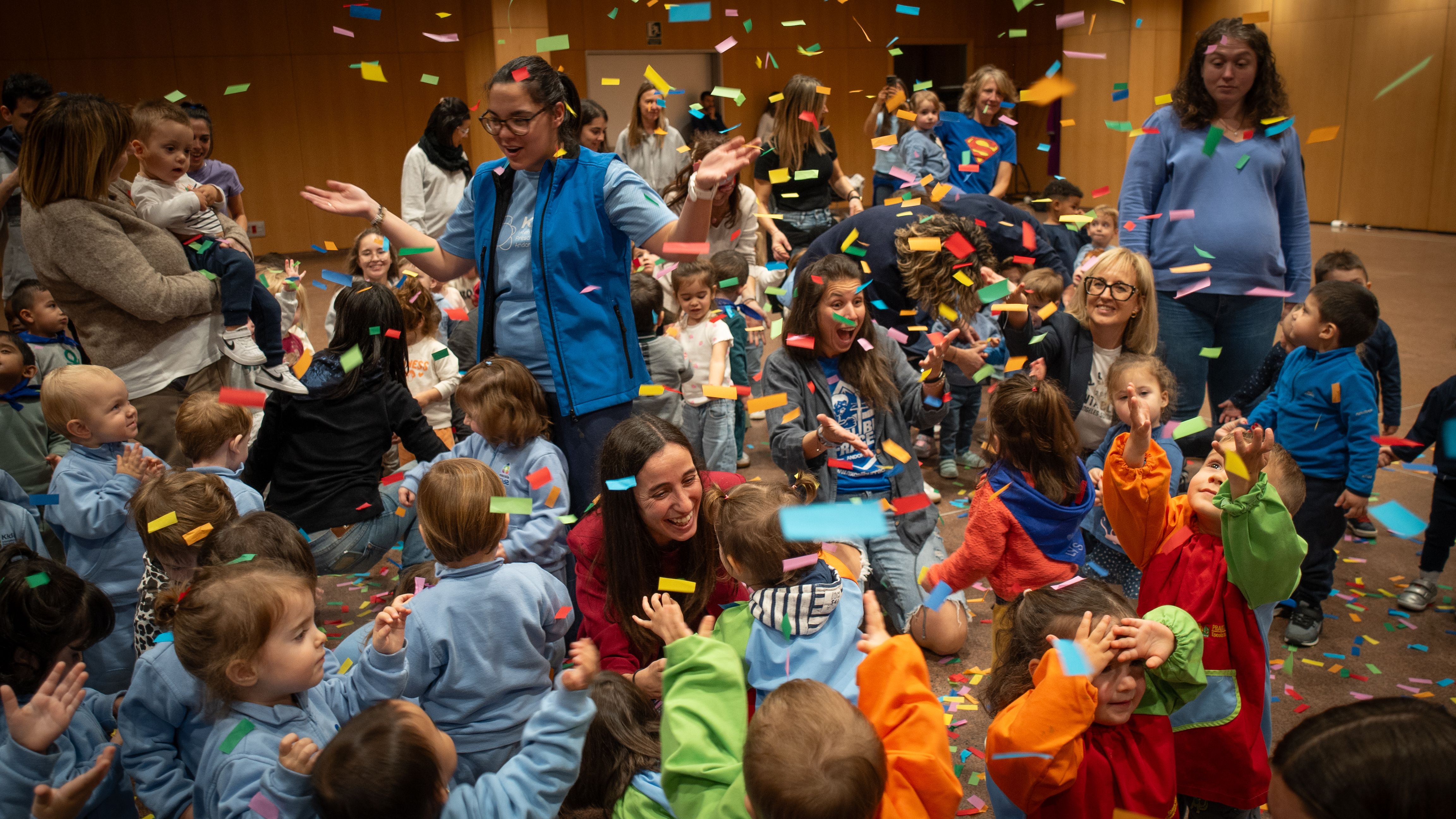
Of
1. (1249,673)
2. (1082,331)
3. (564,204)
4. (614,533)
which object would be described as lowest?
(1249,673)

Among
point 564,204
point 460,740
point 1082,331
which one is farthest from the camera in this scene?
point 1082,331

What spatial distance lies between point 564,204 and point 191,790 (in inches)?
67.1

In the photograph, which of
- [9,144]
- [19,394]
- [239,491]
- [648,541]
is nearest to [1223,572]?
[648,541]

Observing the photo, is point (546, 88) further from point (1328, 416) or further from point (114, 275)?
point (1328, 416)

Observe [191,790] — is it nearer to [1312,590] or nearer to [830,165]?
[1312,590]

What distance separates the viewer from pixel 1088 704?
162 cm

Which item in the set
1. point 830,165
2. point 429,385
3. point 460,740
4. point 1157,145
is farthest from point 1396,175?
point 460,740

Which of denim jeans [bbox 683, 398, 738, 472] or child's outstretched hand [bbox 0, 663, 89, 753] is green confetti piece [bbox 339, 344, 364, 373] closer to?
denim jeans [bbox 683, 398, 738, 472]

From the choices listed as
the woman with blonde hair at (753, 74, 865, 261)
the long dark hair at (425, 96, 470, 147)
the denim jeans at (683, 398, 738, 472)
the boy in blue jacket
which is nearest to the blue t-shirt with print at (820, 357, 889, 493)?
the denim jeans at (683, 398, 738, 472)

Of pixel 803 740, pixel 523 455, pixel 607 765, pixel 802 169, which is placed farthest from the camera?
pixel 802 169

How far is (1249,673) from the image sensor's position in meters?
2.09

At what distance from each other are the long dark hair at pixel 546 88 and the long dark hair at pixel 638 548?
912 mm

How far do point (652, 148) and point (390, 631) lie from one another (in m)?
5.32

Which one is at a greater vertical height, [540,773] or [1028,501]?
[1028,501]
